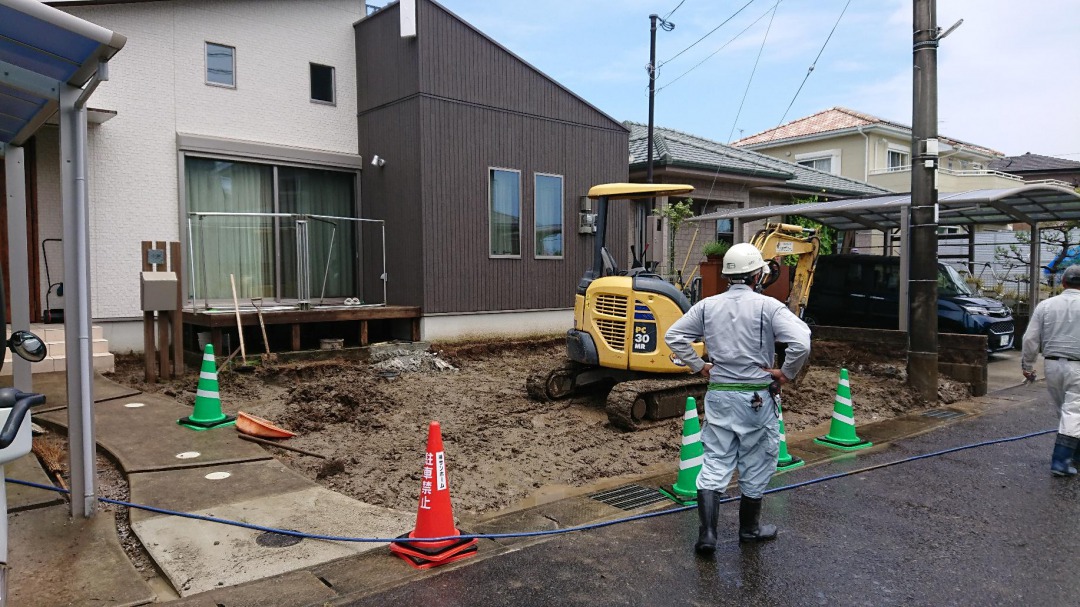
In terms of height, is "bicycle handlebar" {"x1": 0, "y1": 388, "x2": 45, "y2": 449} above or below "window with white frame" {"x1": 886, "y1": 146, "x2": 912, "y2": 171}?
below

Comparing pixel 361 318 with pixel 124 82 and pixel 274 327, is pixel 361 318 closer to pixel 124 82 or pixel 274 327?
pixel 274 327

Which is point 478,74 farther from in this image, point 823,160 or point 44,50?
point 823,160

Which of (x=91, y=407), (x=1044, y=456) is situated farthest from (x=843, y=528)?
(x=91, y=407)

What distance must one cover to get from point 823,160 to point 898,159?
3.03 meters

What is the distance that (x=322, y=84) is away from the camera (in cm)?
1191

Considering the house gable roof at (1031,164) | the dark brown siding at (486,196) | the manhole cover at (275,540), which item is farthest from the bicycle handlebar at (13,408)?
the house gable roof at (1031,164)

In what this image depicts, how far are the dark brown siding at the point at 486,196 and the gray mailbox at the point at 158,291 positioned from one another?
3.63m

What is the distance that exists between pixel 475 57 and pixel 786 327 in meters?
8.78

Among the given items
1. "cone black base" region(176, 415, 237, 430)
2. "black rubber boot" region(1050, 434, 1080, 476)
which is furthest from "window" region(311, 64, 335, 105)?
"black rubber boot" region(1050, 434, 1080, 476)

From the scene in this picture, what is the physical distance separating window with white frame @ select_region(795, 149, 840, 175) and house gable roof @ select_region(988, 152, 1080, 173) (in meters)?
12.1

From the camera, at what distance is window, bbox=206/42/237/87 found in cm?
1073

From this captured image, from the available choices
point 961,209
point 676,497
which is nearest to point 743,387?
point 676,497

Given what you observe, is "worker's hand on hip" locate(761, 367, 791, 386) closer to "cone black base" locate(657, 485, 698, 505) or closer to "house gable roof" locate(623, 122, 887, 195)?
"cone black base" locate(657, 485, 698, 505)

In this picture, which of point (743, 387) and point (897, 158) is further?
point (897, 158)
